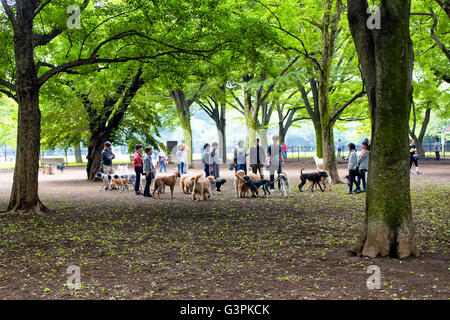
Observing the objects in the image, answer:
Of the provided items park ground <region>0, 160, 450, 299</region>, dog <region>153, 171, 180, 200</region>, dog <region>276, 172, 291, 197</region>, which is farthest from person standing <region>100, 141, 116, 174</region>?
dog <region>276, 172, 291, 197</region>

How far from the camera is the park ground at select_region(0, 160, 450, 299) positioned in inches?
191

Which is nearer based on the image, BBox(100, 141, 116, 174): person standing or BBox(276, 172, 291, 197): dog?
BBox(276, 172, 291, 197): dog

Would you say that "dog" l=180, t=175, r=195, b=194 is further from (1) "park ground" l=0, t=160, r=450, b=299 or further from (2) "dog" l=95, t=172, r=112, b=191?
A: (1) "park ground" l=0, t=160, r=450, b=299

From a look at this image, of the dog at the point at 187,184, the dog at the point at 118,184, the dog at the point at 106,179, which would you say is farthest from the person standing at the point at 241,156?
the dog at the point at 106,179

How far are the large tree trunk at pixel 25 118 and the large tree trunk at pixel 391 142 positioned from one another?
800 cm

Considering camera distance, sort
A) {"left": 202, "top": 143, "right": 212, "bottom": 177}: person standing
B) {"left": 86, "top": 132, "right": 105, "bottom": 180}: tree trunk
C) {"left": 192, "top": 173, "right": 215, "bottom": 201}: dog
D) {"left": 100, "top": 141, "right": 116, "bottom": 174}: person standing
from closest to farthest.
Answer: {"left": 192, "top": 173, "right": 215, "bottom": 201}: dog < {"left": 202, "top": 143, "right": 212, "bottom": 177}: person standing < {"left": 100, "top": 141, "right": 116, "bottom": 174}: person standing < {"left": 86, "top": 132, "right": 105, "bottom": 180}: tree trunk

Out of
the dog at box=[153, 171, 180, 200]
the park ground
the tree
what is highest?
the tree

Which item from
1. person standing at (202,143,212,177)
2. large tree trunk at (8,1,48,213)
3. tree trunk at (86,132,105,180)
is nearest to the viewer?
large tree trunk at (8,1,48,213)

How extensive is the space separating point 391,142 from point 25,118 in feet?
27.6

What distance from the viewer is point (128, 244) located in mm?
7270

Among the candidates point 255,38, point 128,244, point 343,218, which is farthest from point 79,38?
point 343,218

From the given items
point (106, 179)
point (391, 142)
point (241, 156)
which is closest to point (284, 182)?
point (241, 156)

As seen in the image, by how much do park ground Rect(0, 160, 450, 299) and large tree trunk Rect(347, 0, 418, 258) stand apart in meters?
0.30

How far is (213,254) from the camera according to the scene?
652 cm
